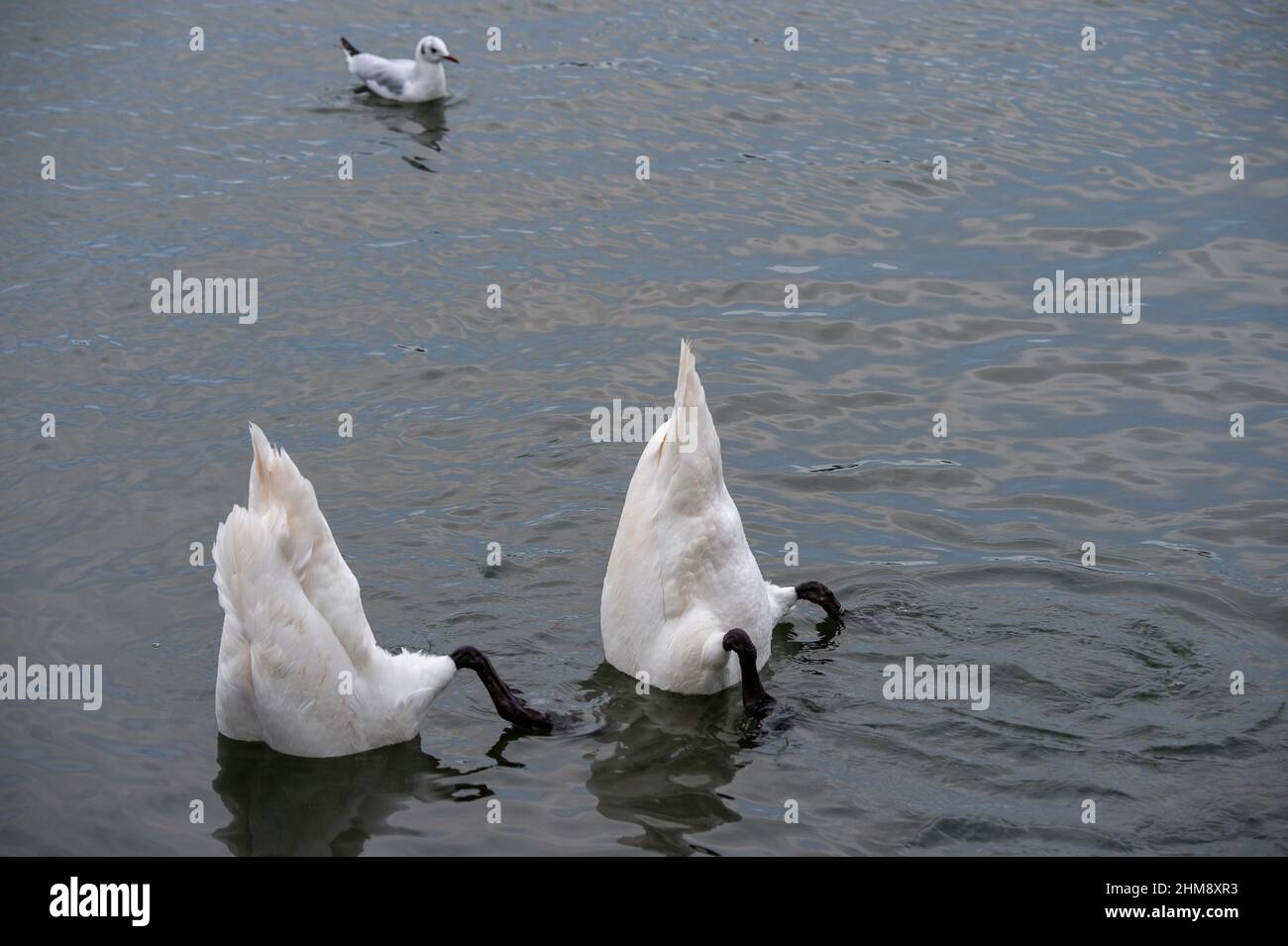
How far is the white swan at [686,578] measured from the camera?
26.2 feet

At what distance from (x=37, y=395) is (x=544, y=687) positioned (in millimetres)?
5606

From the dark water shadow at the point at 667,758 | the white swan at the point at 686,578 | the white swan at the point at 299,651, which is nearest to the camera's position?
the white swan at the point at 299,651

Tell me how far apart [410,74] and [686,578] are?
1128 centimetres

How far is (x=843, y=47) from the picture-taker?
1845cm

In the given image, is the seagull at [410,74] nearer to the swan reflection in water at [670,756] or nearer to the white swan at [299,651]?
the swan reflection in water at [670,756]

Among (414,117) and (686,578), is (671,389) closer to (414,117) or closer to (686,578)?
(686,578)

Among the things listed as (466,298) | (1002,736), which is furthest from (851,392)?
(1002,736)

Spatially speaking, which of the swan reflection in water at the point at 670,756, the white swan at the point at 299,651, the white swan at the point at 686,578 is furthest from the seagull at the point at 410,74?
the white swan at the point at 299,651

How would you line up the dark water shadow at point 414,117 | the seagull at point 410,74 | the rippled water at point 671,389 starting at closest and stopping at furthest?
the rippled water at point 671,389, the dark water shadow at point 414,117, the seagull at point 410,74

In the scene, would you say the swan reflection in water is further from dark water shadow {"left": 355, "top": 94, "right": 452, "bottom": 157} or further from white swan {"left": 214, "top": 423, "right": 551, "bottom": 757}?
dark water shadow {"left": 355, "top": 94, "right": 452, "bottom": 157}

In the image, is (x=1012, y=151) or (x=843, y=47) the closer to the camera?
(x=1012, y=151)

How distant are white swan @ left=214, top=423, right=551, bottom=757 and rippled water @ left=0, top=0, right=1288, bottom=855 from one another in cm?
26

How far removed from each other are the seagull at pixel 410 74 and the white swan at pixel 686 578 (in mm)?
10669

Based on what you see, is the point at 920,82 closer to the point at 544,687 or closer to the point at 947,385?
the point at 947,385
